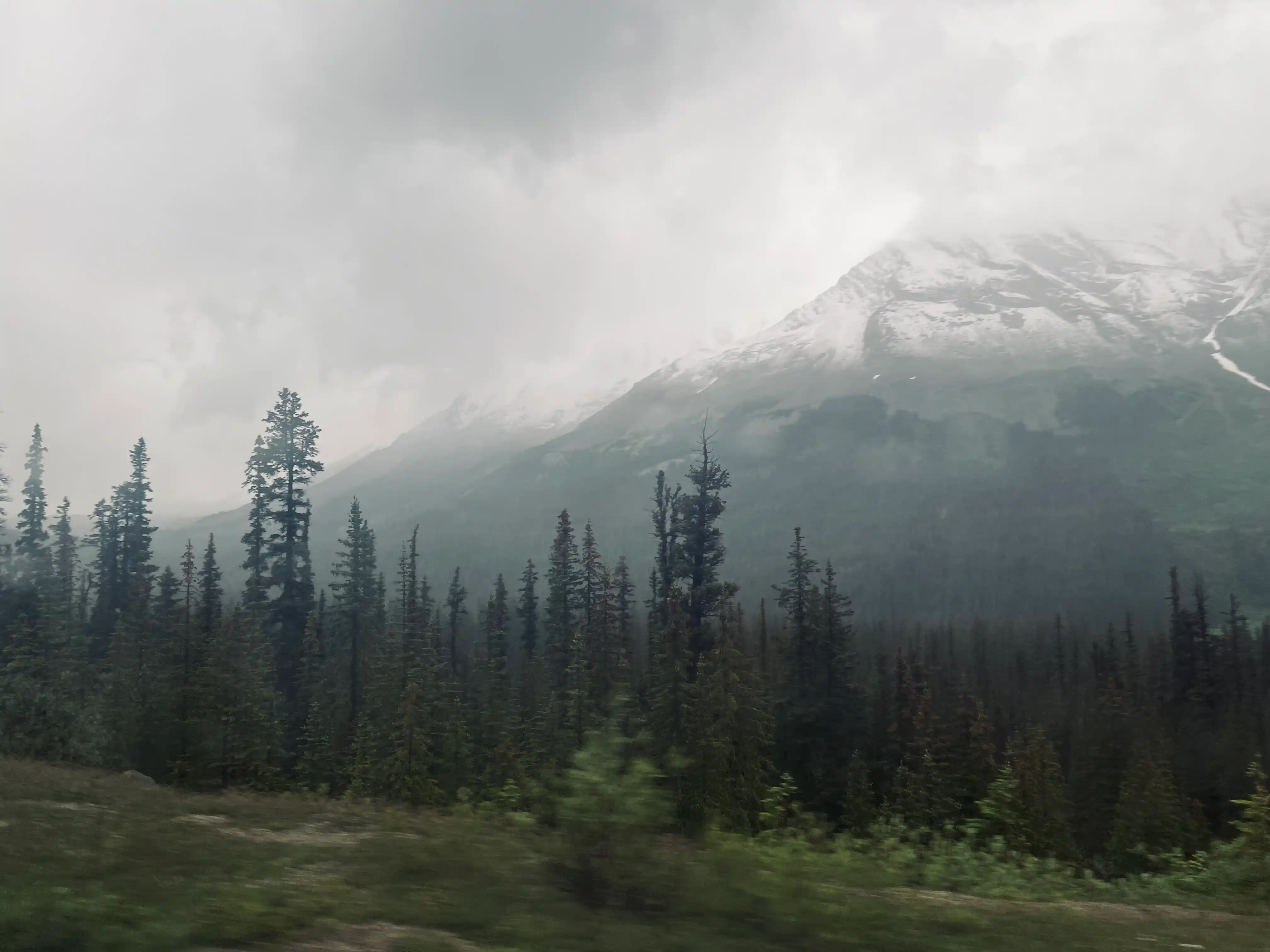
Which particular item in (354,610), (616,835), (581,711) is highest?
(354,610)

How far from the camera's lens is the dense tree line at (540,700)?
108 ft

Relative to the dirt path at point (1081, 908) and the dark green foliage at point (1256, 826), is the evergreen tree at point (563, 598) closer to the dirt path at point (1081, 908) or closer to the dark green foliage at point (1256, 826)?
the dark green foliage at point (1256, 826)

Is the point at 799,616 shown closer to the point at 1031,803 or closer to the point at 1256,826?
the point at 1031,803

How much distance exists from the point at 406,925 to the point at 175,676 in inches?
1415

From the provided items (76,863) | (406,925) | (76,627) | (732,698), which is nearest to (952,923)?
(406,925)

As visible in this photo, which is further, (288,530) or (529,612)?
(529,612)

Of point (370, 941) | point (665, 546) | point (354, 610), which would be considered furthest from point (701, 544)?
point (370, 941)

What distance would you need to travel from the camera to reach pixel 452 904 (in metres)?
8.02

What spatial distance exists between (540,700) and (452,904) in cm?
5474

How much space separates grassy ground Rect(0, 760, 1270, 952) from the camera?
23.0 feet

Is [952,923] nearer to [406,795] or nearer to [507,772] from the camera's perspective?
[406,795]

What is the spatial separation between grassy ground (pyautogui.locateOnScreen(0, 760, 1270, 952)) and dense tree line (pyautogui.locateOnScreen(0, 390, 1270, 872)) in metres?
1.54

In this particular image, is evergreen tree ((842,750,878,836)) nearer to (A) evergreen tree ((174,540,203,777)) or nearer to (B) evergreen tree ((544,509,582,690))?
(A) evergreen tree ((174,540,203,777))

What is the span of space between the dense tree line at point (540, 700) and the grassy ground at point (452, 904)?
1.54m
